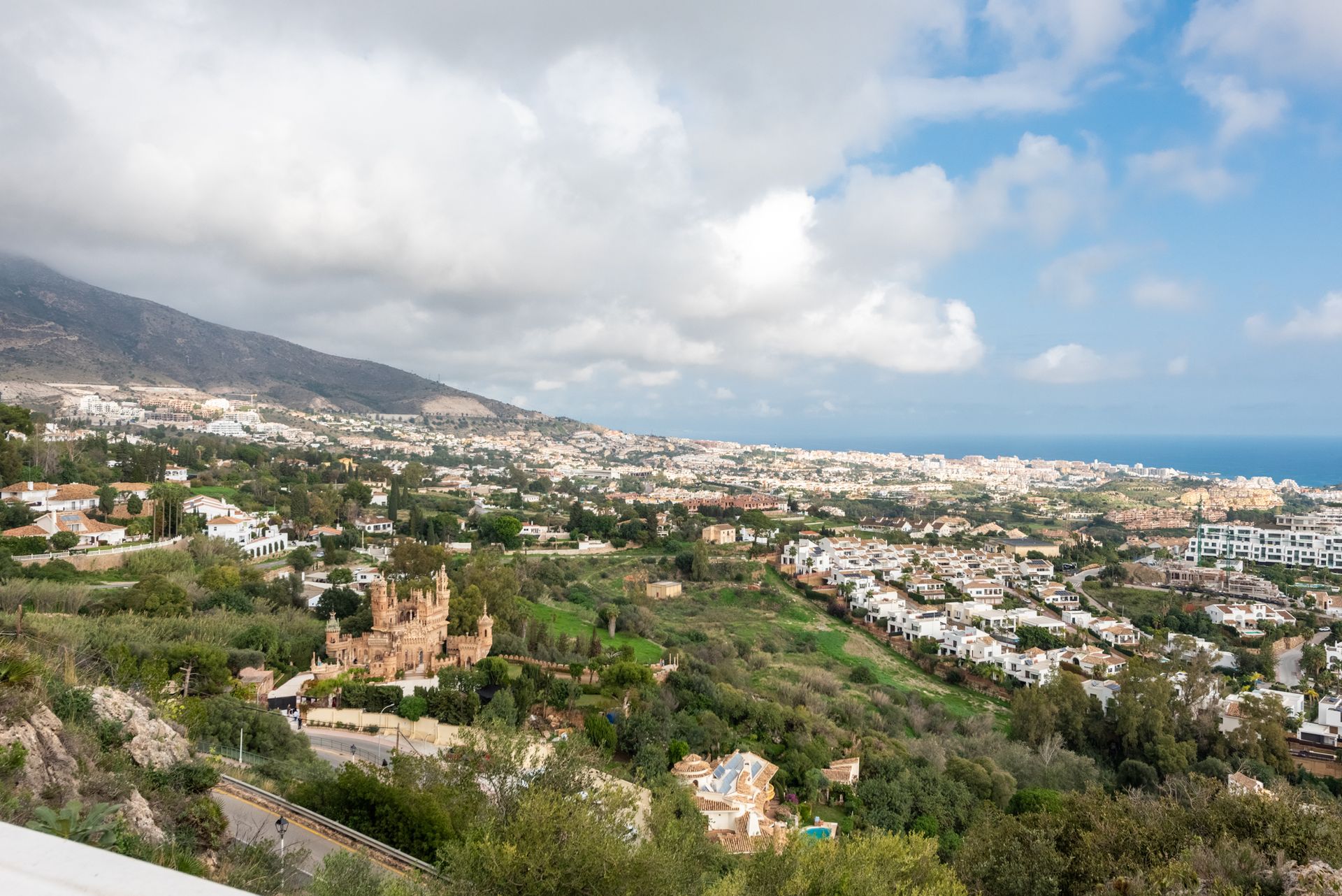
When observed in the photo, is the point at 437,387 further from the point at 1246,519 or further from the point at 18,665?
the point at 18,665

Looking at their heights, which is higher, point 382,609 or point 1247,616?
point 382,609

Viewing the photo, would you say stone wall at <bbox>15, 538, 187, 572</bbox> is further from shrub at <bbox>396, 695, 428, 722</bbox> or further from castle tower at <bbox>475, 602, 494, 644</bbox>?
shrub at <bbox>396, 695, 428, 722</bbox>

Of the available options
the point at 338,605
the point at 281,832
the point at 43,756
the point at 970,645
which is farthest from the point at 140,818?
the point at 970,645

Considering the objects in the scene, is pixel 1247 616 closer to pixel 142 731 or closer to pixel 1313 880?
pixel 1313 880

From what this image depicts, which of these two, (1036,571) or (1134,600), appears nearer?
(1134,600)

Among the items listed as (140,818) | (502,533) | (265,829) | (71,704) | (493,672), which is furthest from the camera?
(502,533)

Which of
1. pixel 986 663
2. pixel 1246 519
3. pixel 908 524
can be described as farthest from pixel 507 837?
pixel 1246 519

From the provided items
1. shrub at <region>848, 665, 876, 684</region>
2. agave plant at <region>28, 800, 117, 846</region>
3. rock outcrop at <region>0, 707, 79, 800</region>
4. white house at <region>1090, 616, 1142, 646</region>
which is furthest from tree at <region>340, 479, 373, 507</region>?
agave plant at <region>28, 800, 117, 846</region>
